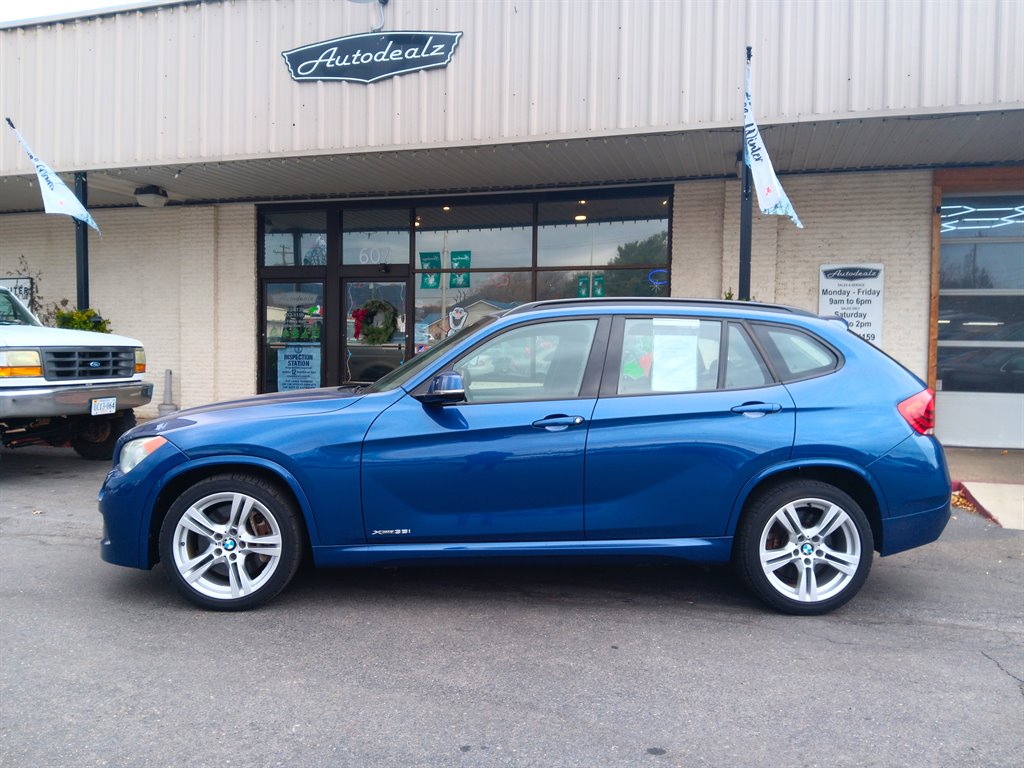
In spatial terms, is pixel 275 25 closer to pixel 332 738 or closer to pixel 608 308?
pixel 608 308

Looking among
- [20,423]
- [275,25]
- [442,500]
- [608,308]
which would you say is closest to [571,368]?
[608,308]

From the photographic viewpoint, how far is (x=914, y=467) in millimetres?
4168

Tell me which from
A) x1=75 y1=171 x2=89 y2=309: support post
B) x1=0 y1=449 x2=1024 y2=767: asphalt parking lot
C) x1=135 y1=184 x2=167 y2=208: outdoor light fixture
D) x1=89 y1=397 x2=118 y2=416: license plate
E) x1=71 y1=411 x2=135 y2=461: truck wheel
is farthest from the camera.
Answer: x1=135 y1=184 x2=167 y2=208: outdoor light fixture

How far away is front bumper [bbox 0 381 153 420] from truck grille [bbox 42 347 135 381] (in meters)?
0.14

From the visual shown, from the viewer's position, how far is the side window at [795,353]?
432cm

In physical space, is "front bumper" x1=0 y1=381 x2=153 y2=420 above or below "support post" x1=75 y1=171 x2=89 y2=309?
below

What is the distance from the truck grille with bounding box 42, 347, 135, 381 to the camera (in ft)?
24.9

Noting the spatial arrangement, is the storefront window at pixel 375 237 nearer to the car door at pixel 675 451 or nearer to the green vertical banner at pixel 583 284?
the green vertical banner at pixel 583 284

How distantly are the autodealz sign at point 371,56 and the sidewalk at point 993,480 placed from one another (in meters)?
6.97

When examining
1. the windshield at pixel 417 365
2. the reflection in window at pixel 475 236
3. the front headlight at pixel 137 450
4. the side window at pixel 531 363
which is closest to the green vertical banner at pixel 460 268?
the reflection in window at pixel 475 236

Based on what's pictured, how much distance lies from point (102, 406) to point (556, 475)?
5.98 meters

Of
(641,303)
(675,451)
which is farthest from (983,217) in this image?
(675,451)

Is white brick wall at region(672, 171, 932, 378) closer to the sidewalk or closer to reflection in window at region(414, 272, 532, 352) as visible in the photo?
the sidewalk

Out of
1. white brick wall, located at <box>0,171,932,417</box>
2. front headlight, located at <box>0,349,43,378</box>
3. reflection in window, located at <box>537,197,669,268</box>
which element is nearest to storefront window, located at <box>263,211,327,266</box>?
white brick wall, located at <box>0,171,932,417</box>
